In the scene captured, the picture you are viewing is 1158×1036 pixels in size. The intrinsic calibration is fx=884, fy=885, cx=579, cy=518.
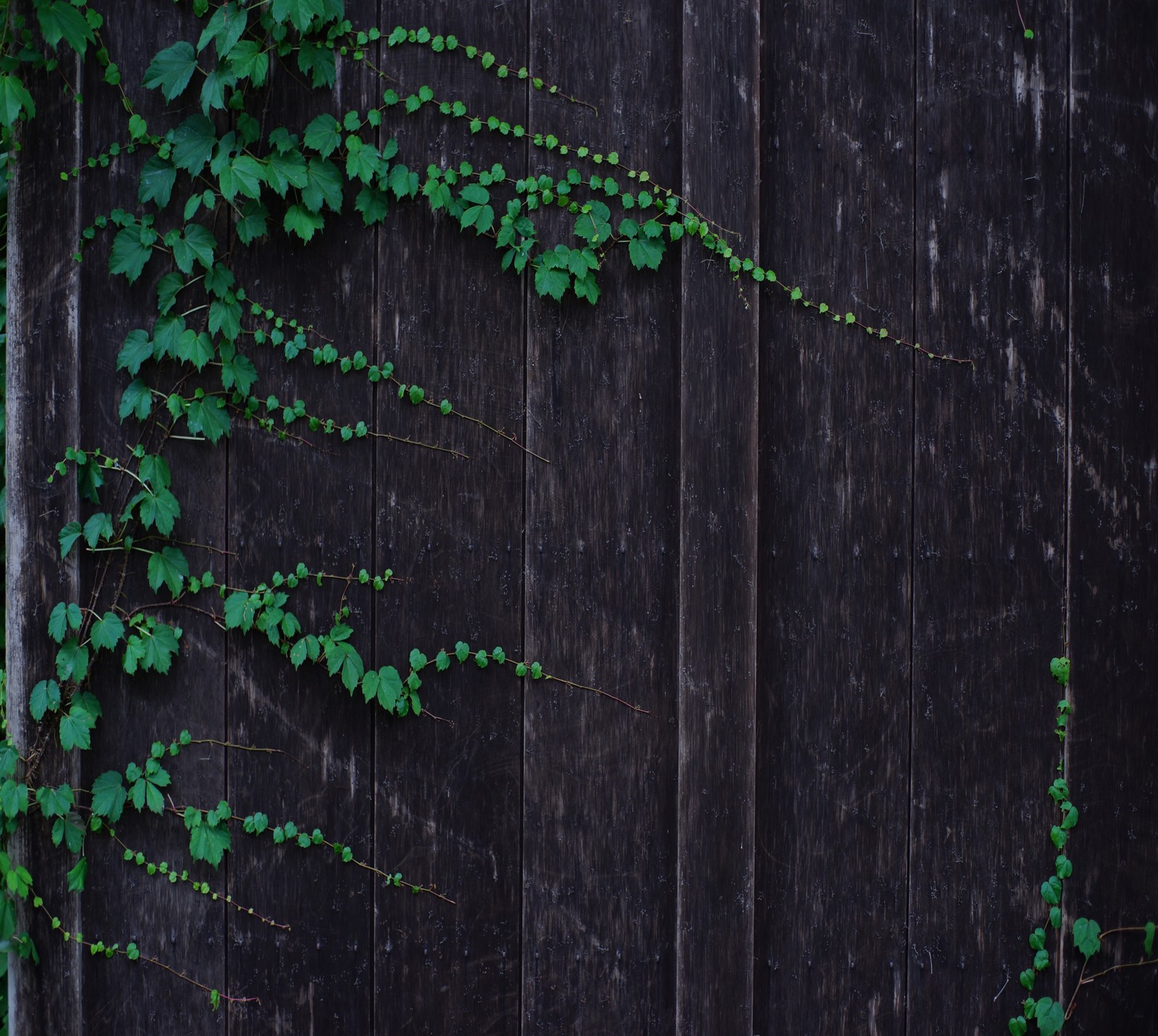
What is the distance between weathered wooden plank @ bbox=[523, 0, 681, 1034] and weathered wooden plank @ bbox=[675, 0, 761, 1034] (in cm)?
5

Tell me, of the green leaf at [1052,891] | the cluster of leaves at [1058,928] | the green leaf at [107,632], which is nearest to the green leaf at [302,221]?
the green leaf at [107,632]

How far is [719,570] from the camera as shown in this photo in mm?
1608

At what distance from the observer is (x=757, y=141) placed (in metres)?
1.61

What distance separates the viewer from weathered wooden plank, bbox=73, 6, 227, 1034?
1.61 meters

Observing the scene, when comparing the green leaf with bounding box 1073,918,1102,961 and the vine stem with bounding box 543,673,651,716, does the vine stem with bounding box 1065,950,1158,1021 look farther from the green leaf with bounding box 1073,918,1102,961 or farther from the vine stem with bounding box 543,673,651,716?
the vine stem with bounding box 543,673,651,716

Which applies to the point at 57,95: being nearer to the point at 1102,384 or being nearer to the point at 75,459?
the point at 75,459

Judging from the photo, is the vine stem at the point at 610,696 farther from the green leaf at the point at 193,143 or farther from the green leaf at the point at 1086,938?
the green leaf at the point at 193,143

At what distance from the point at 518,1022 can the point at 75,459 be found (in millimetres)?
1306

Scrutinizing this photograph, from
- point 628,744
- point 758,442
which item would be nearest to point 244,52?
point 758,442

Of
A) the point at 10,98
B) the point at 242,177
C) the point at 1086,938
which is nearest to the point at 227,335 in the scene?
Result: the point at 242,177

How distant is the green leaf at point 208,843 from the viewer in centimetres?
Result: 159

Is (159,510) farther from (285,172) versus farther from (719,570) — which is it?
(719,570)

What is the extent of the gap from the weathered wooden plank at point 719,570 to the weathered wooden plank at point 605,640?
0.05 m

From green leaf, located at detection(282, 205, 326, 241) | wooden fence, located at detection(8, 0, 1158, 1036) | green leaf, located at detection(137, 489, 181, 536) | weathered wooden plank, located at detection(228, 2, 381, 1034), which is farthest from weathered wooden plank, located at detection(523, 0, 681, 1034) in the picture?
green leaf, located at detection(137, 489, 181, 536)
